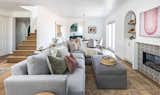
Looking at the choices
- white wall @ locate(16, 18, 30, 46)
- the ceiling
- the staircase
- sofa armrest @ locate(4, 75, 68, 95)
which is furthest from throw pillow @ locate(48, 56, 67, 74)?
white wall @ locate(16, 18, 30, 46)

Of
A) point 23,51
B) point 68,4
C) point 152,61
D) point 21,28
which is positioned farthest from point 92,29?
point 152,61

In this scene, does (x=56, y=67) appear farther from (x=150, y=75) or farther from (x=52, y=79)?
(x=150, y=75)

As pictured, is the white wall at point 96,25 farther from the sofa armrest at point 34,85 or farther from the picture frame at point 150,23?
the sofa armrest at point 34,85

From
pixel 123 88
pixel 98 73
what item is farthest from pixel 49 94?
pixel 123 88

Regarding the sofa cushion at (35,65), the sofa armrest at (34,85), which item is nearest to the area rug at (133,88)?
the sofa cushion at (35,65)

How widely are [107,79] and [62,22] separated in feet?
35.9

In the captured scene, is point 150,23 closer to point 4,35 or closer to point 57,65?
point 57,65

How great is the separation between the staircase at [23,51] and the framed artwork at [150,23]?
16.1 ft

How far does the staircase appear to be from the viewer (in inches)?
315

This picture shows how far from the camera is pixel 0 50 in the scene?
9898mm

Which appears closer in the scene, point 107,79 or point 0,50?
point 107,79

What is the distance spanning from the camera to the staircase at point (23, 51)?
315 inches

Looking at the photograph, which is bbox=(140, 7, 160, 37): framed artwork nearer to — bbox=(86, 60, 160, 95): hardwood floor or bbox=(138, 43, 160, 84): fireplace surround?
bbox=(138, 43, 160, 84): fireplace surround

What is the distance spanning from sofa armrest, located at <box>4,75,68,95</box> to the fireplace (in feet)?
10.0
